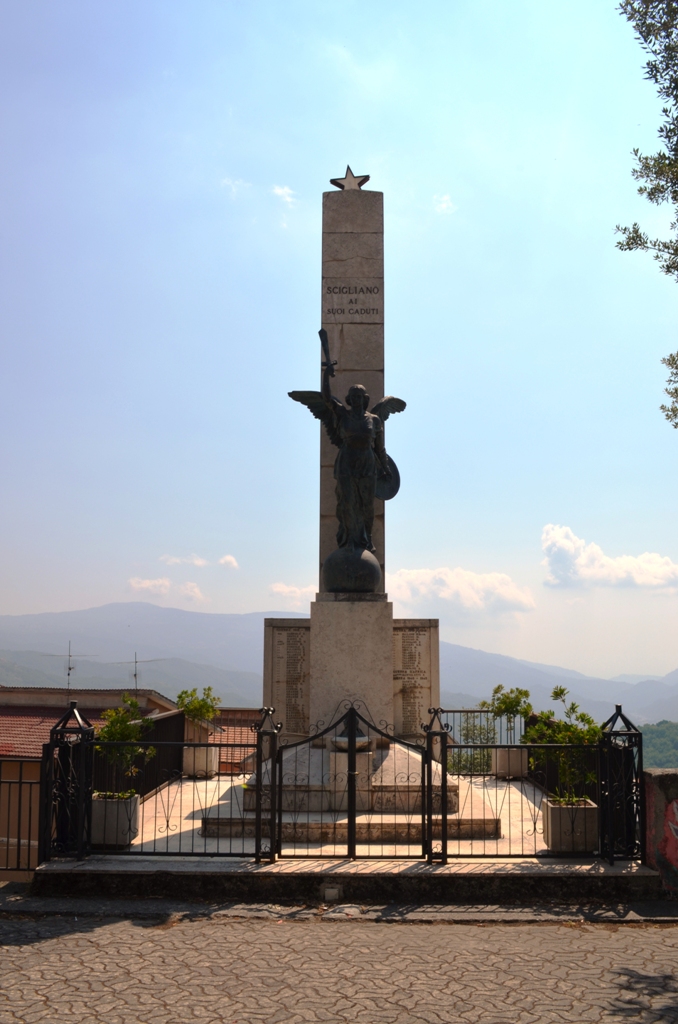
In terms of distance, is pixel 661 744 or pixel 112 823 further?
pixel 661 744

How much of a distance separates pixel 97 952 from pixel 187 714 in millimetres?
6982

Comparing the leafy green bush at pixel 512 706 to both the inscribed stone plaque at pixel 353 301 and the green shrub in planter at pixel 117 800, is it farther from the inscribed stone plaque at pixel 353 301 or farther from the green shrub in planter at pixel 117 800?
the inscribed stone plaque at pixel 353 301

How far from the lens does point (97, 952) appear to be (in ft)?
20.5

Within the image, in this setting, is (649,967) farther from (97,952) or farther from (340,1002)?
(97,952)

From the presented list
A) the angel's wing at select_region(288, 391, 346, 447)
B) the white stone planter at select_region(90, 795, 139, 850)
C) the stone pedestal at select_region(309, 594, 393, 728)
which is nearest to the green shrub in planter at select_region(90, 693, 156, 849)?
the white stone planter at select_region(90, 795, 139, 850)

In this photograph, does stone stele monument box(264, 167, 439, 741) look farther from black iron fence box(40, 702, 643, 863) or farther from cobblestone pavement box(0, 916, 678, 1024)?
cobblestone pavement box(0, 916, 678, 1024)

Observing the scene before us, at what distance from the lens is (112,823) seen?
8.55 meters

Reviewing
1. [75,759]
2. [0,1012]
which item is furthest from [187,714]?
[0,1012]

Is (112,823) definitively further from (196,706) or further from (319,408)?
(319,408)

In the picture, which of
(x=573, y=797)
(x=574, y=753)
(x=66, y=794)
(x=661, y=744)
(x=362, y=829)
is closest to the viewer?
(x=66, y=794)

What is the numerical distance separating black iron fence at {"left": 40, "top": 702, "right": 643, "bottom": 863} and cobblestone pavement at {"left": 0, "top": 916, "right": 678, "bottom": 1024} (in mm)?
1250

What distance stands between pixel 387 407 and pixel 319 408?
41.0 inches

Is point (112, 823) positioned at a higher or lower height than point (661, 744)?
higher

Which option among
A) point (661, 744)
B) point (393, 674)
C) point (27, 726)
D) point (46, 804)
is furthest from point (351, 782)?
point (661, 744)
